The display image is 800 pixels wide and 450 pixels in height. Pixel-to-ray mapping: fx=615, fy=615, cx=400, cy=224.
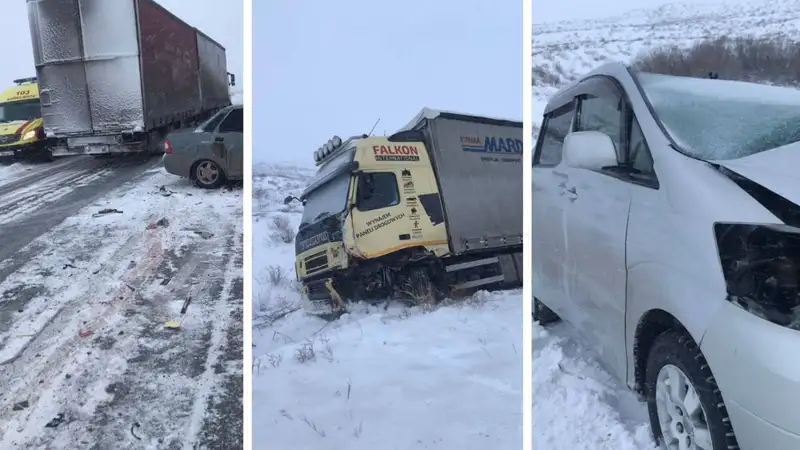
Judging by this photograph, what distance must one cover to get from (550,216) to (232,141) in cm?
138

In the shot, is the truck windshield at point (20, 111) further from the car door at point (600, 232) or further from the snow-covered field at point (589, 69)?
the car door at point (600, 232)

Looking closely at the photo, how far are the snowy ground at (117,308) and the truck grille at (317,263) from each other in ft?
1.06

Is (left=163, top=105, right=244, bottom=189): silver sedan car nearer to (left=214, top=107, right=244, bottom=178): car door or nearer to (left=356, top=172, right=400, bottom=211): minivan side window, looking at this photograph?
(left=214, top=107, right=244, bottom=178): car door

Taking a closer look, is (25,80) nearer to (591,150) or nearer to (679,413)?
(591,150)

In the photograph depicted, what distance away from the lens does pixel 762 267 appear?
165 cm

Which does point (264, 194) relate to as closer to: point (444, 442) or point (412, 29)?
point (412, 29)

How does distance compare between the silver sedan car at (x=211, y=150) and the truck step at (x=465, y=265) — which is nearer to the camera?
the truck step at (x=465, y=265)

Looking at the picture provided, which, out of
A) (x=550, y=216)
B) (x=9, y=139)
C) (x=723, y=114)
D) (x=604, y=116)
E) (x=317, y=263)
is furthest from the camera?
(x=9, y=139)

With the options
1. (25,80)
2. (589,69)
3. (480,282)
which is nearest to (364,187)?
(480,282)

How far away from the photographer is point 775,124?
197 cm

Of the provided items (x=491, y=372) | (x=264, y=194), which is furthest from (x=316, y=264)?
(x=491, y=372)

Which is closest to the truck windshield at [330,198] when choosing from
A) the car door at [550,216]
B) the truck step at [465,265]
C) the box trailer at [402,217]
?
the box trailer at [402,217]

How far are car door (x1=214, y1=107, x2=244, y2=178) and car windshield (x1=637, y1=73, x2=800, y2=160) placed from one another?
5.25 feet

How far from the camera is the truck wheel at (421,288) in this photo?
2.50m
